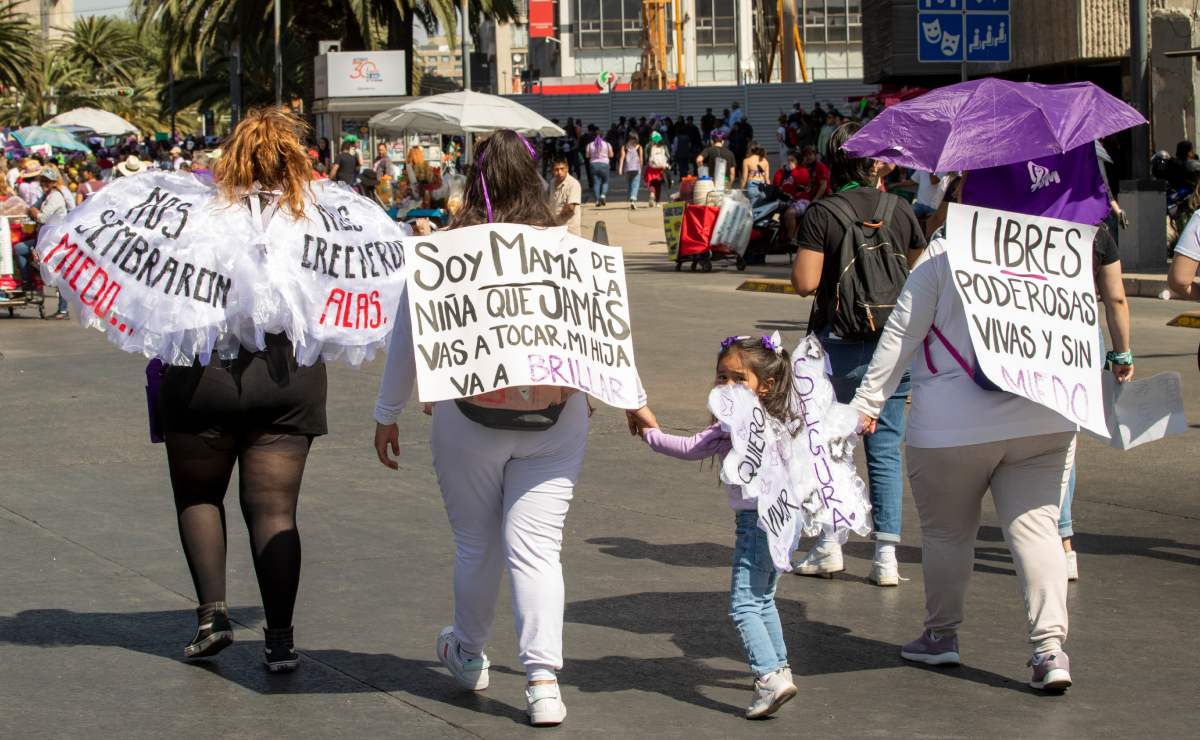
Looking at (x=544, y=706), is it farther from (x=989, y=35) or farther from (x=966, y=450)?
(x=989, y=35)

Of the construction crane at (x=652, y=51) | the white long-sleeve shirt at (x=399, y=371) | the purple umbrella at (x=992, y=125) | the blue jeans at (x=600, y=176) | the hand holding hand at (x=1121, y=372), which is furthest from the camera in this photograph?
the construction crane at (x=652, y=51)

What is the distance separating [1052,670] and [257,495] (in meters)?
2.62

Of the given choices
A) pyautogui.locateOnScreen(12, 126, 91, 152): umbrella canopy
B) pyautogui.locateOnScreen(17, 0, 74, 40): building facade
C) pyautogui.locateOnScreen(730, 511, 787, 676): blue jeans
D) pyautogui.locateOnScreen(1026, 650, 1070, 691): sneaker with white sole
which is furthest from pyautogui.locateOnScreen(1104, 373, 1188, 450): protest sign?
pyautogui.locateOnScreen(17, 0, 74, 40): building facade

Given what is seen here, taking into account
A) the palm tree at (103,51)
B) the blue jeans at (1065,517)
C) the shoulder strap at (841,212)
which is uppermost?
the palm tree at (103,51)

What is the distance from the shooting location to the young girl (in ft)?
16.7

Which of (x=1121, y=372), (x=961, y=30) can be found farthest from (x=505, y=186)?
(x=961, y=30)

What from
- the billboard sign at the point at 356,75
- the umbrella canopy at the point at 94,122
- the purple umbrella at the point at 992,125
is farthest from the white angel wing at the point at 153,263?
the umbrella canopy at the point at 94,122

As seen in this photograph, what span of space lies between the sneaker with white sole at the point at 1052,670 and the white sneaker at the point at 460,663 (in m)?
1.75

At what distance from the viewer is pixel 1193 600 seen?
6699 mm

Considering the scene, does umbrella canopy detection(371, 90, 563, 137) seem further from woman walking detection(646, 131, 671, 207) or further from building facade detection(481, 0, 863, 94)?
building facade detection(481, 0, 863, 94)

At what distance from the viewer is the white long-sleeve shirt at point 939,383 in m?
5.35

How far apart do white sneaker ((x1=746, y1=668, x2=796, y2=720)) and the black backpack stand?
2.11 metres

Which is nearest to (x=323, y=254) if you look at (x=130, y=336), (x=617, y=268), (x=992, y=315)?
(x=130, y=336)

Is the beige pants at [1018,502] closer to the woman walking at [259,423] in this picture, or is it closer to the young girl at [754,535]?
the young girl at [754,535]
